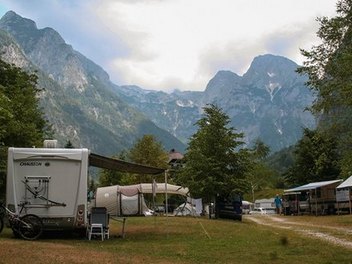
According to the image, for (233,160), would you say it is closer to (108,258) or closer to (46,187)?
(46,187)

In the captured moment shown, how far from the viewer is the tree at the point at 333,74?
21000 mm

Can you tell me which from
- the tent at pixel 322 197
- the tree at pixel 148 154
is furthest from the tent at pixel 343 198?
the tree at pixel 148 154

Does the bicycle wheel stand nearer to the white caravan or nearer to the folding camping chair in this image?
the white caravan

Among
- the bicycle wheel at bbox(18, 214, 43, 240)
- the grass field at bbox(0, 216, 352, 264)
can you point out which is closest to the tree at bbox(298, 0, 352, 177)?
the grass field at bbox(0, 216, 352, 264)

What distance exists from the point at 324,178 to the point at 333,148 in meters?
6.45

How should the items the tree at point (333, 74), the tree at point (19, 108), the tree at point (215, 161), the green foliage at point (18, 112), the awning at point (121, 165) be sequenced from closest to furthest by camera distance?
the awning at point (121, 165), the tree at point (333, 74), the green foliage at point (18, 112), the tree at point (19, 108), the tree at point (215, 161)

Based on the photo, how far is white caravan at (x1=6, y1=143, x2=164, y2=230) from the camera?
16.6m

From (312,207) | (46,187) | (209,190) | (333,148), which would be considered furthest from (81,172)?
(333,148)

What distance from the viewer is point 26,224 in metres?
16.2

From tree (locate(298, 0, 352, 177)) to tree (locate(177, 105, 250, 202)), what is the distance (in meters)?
9.64

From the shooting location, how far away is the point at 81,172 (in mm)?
16922

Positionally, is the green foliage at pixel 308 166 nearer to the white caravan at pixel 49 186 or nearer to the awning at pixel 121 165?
the awning at pixel 121 165

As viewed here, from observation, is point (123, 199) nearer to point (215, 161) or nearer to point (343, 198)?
point (215, 161)

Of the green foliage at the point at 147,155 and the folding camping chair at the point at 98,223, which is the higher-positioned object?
the green foliage at the point at 147,155
